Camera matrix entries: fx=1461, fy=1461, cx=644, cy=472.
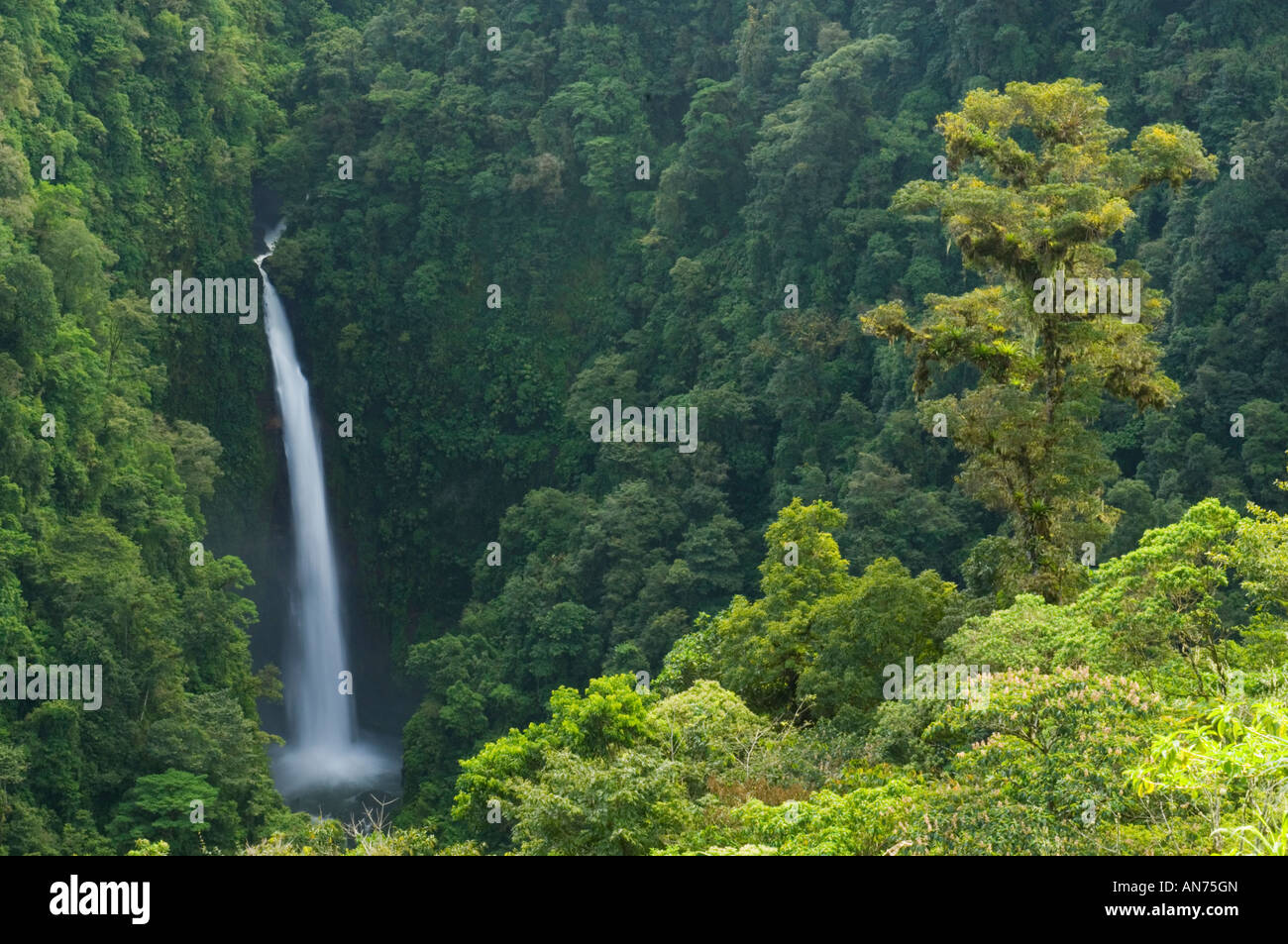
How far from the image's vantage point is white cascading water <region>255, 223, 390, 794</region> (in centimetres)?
3212

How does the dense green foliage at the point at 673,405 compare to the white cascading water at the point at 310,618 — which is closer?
the dense green foliage at the point at 673,405

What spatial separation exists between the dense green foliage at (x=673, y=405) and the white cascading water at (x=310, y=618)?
84 cm

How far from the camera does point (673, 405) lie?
3234 cm

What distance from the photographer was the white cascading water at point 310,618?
105ft

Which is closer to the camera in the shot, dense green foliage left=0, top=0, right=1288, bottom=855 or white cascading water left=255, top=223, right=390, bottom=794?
dense green foliage left=0, top=0, right=1288, bottom=855

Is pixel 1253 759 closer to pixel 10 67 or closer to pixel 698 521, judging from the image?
pixel 698 521

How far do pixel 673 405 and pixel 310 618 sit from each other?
9586 millimetres

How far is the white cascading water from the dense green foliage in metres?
0.84

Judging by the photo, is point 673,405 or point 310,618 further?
point 310,618

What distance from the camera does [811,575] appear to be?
65.6ft

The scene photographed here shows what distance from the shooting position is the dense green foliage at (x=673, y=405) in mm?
13156

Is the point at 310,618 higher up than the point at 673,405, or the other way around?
the point at 673,405

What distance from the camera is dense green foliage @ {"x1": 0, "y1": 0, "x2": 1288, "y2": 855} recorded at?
1316cm

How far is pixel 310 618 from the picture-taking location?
33281 mm
